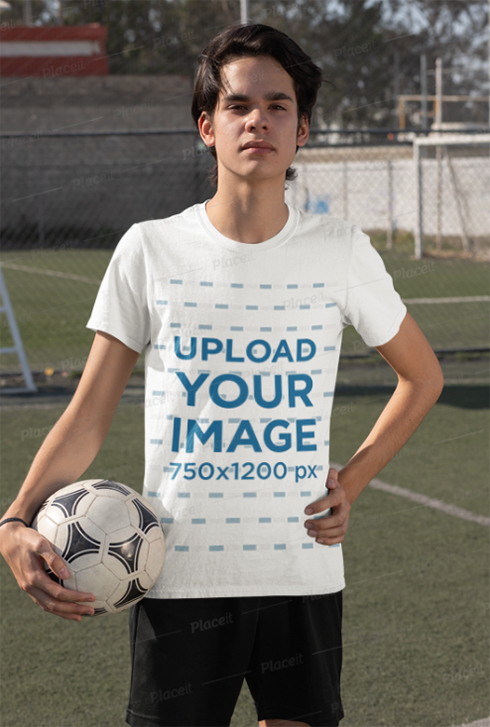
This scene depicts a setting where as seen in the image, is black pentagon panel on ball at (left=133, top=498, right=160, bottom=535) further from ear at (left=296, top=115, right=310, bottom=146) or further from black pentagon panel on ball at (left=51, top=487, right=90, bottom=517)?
ear at (left=296, top=115, right=310, bottom=146)

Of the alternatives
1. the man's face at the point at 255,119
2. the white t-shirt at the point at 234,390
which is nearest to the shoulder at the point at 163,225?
the white t-shirt at the point at 234,390

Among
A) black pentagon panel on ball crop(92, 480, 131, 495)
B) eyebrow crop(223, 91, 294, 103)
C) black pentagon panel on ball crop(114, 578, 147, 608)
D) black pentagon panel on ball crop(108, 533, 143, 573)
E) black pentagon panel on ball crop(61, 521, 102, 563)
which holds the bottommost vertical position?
black pentagon panel on ball crop(114, 578, 147, 608)

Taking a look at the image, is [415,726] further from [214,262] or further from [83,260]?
[83,260]

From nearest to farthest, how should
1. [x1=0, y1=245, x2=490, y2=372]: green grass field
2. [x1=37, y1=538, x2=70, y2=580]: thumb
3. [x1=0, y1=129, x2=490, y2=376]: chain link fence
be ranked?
[x1=37, y1=538, x2=70, y2=580]: thumb < [x1=0, y1=245, x2=490, y2=372]: green grass field < [x1=0, y1=129, x2=490, y2=376]: chain link fence

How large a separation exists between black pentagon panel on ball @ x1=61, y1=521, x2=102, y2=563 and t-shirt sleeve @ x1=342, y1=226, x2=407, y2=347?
682 millimetres

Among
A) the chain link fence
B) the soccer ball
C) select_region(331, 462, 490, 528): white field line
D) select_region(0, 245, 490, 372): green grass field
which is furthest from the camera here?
the chain link fence

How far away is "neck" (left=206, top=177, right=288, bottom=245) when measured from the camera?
1689mm

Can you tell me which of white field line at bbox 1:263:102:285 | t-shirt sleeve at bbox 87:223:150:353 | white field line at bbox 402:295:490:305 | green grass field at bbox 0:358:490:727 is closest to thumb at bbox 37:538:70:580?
t-shirt sleeve at bbox 87:223:150:353

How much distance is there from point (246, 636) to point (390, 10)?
150ft

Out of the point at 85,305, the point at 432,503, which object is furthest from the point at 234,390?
the point at 85,305

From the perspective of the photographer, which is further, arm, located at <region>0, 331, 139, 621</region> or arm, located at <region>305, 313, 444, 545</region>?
arm, located at <region>305, 313, 444, 545</region>

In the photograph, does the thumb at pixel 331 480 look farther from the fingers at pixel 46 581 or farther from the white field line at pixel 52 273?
the white field line at pixel 52 273

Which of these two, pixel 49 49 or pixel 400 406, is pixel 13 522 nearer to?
pixel 400 406

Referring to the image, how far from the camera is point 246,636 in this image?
1.68m
